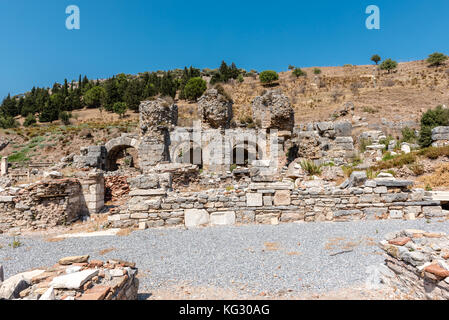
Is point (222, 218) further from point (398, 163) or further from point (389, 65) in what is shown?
point (389, 65)

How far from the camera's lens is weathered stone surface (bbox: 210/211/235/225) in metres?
6.95

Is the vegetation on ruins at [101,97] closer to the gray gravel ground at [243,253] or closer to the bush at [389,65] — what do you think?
the bush at [389,65]

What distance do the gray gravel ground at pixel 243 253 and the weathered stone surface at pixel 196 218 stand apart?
0.40 m

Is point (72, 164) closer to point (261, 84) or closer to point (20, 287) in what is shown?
point (20, 287)

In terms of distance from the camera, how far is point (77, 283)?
8.63ft

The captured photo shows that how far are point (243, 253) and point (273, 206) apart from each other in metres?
2.38

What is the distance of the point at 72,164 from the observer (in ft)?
55.6

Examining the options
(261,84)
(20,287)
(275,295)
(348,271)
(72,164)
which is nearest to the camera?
(20,287)

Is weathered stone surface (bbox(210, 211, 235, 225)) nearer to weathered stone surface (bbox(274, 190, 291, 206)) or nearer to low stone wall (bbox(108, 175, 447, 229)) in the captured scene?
low stone wall (bbox(108, 175, 447, 229))

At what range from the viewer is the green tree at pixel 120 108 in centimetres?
4989

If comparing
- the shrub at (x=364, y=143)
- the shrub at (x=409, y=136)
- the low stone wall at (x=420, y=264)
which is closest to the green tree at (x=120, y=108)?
the shrub at (x=364, y=143)

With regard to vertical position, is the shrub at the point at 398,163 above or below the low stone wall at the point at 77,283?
above
